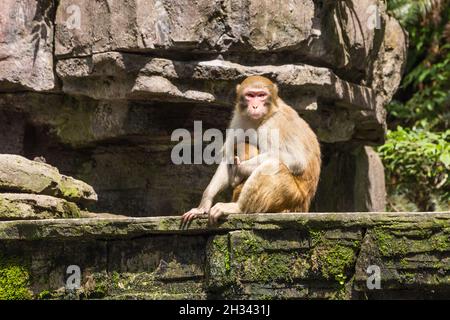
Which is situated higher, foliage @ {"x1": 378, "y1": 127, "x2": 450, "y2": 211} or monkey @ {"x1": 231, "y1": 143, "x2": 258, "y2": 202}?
foliage @ {"x1": 378, "y1": 127, "x2": 450, "y2": 211}

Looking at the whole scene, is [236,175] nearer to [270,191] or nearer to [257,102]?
[270,191]

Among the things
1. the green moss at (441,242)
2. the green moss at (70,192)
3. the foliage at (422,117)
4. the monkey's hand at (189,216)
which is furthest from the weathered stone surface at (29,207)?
the foliage at (422,117)

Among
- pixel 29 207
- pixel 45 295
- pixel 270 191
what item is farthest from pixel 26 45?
pixel 270 191

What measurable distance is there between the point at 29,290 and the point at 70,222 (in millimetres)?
718

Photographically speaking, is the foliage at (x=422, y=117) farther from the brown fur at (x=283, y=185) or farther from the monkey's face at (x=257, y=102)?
the monkey's face at (x=257, y=102)

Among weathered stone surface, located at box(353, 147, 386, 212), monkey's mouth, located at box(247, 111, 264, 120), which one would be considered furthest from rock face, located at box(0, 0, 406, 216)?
monkey's mouth, located at box(247, 111, 264, 120)

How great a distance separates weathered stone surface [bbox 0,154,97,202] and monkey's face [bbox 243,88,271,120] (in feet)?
6.36

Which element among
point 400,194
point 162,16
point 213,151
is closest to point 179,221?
point 162,16

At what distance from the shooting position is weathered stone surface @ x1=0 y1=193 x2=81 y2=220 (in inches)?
329

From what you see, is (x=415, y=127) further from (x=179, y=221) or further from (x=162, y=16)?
(x=179, y=221)

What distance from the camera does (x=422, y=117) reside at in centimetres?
1492

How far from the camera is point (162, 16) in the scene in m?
9.56

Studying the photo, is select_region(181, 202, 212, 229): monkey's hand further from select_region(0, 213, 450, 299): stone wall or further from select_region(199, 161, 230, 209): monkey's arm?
select_region(199, 161, 230, 209): monkey's arm

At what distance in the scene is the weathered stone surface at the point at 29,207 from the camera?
8367mm
